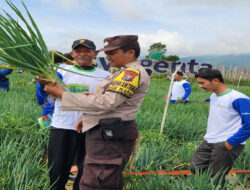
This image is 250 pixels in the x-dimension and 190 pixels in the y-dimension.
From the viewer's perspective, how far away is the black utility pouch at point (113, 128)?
1.50m

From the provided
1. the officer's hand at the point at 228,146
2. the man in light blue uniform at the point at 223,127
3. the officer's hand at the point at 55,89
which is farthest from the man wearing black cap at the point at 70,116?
the officer's hand at the point at 228,146

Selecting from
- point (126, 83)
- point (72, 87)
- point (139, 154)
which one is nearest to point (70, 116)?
point (72, 87)

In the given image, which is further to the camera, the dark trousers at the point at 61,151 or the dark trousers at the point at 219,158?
the dark trousers at the point at 219,158

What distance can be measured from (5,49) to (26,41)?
12cm

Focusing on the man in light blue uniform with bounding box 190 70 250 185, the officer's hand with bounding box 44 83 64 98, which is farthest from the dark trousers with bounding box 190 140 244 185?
the officer's hand with bounding box 44 83 64 98

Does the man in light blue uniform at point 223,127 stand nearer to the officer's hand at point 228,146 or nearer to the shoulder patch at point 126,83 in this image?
the officer's hand at point 228,146

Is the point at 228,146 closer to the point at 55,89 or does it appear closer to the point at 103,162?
the point at 103,162

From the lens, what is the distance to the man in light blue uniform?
7.17 feet

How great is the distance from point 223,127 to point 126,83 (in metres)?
1.40

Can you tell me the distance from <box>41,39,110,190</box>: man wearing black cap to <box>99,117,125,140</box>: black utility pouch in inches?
23.9

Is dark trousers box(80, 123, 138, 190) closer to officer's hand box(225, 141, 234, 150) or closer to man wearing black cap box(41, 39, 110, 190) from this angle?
man wearing black cap box(41, 39, 110, 190)

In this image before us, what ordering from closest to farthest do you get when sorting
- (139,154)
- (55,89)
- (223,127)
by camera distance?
(55,89)
(223,127)
(139,154)

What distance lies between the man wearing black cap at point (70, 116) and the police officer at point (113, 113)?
0.44 meters

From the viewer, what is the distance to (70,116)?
6.73 ft
